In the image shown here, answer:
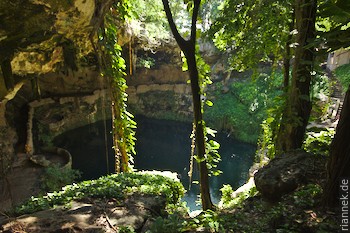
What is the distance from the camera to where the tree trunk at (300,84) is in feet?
12.0

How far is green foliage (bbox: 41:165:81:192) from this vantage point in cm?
939

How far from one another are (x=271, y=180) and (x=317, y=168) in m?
0.58

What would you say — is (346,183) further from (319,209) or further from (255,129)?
(255,129)

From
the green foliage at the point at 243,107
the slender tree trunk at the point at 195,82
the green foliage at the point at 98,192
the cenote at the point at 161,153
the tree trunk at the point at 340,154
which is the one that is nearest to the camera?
the tree trunk at the point at 340,154

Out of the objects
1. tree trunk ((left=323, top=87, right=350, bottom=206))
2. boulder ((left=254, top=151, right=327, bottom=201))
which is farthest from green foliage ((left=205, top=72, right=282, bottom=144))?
tree trunk ((left=323, top=87, right=350, bottom=206))

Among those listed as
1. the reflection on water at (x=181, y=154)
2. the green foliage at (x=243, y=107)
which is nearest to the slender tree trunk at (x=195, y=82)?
the reflection on water at (x=181, y=154)

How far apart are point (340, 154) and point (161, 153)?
1384 centimetres

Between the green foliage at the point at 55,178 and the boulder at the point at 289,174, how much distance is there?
26.0ft

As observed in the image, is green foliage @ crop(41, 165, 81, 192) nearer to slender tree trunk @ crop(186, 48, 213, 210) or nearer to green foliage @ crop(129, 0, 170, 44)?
slender tree trunk @ crop(186, 48, 213, 210)

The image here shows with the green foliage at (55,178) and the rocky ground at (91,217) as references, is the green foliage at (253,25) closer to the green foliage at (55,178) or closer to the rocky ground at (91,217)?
the rocky ground at (91,217)

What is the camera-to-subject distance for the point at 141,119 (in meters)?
19.8

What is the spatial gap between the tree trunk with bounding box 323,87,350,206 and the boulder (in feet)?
3.05

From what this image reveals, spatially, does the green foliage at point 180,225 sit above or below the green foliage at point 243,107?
below

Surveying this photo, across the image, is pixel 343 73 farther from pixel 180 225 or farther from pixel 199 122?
pixel 180 225
